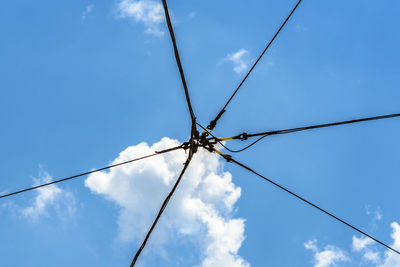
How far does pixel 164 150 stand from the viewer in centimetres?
887

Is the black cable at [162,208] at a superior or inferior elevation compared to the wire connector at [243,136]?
inferior

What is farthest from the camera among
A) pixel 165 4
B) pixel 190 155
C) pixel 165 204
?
pixel 190 155

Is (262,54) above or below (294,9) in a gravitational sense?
below

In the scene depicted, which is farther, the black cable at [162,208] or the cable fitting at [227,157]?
the cable fitting at [227,157]

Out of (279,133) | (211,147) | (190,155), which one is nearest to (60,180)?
(190,155)

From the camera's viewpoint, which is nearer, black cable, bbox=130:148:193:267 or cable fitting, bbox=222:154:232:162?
black cable, bbox=130:148:193:267

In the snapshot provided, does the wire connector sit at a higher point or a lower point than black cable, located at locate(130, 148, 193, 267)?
higher

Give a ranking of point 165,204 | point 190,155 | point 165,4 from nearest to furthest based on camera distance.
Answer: point 165,4 → point 165,204 → point 190,155

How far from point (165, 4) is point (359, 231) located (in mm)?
7528

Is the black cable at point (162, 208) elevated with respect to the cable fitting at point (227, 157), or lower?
lower

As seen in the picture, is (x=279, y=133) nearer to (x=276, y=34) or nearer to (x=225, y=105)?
(x=225, y=105)

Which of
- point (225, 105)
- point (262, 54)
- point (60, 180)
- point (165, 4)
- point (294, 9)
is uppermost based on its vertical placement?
point (294, 9)

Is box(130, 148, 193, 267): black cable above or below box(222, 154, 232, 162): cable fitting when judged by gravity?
below

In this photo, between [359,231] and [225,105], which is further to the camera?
[225,105]
